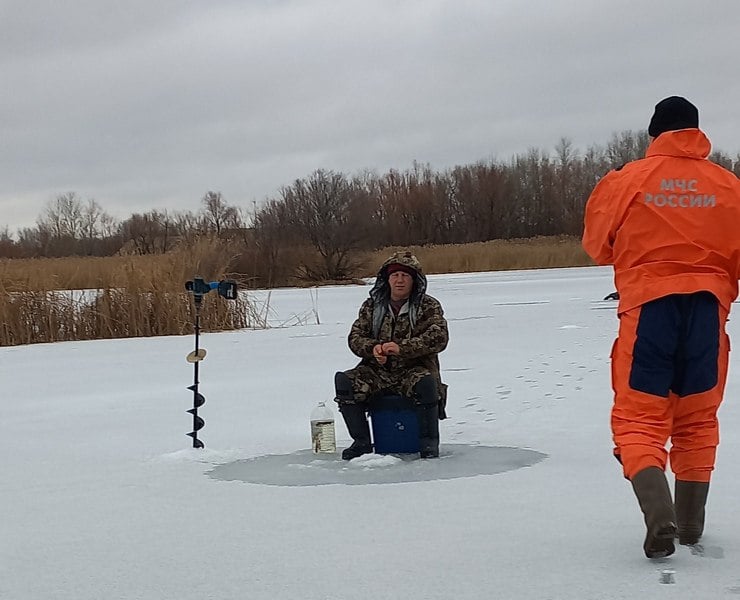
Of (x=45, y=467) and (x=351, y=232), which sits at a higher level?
(x=351, y=232)

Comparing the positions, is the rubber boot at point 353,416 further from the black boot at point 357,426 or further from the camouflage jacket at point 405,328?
the camouflage jacket at point 405,328

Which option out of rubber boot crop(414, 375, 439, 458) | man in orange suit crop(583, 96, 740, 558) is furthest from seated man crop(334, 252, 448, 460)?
man in orange suit crop(583, 96, 740, 558)

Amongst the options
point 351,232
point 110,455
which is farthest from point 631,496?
point 351,232

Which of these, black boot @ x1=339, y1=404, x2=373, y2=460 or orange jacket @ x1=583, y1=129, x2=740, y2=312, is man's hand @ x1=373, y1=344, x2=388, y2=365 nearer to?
black boot @ x1=339, y1=404, x2=373, y2=460

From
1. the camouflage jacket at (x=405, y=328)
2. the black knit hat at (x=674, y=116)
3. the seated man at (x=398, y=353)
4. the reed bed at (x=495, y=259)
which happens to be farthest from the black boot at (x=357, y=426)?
the reed bed at (x=495, y=259)

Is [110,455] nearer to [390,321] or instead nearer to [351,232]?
[390,321]

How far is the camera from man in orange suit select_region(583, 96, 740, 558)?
3004 millimetres

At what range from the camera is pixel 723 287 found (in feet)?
10.1

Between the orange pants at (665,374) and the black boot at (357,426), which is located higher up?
the orange pants at (665,374)

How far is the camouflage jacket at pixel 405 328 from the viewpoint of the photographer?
4.87 metres

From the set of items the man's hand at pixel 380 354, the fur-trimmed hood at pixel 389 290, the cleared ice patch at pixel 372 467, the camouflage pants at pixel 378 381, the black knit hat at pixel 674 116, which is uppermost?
the black knit hat at pixel 674 116

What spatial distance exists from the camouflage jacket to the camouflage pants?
4 cm

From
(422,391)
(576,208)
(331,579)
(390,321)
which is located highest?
(576,208)

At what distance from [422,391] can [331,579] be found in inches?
74.2
